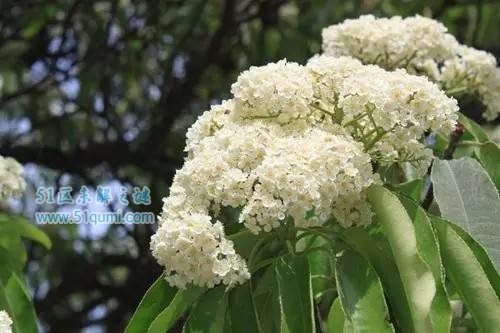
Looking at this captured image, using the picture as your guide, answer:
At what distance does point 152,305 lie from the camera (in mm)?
1658

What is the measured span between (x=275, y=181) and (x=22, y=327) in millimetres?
828

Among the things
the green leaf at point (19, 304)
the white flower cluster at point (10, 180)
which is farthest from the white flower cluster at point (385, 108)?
the white flower cluster at point (10, 180)

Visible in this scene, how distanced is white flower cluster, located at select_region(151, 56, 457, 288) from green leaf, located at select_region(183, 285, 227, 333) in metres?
0.05

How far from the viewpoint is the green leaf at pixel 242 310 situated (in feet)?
5.17

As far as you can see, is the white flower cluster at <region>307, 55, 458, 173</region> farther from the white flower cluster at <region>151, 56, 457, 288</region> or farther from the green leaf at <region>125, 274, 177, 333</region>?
the green leaf at <region>125, 274, 177, 333</region>

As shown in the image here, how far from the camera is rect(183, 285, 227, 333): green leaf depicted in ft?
5.16

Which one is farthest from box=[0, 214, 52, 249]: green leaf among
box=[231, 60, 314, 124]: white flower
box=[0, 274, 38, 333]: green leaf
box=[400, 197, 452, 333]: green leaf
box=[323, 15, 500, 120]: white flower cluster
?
box=[400, 197, 452, 333]: green leaf

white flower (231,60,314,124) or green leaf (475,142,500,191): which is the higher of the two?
white flower (231,60,314,124)

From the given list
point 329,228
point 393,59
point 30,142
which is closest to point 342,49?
point 393,59

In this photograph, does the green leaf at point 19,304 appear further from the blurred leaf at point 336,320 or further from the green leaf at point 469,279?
the green leaf at point 469,279

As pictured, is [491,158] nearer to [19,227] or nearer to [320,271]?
[320,271]

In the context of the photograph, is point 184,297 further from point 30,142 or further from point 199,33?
point 30,142

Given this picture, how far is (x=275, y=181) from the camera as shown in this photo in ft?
4.96

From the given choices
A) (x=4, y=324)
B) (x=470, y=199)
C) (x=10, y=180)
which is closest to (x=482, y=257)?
(x=470, y=199)
